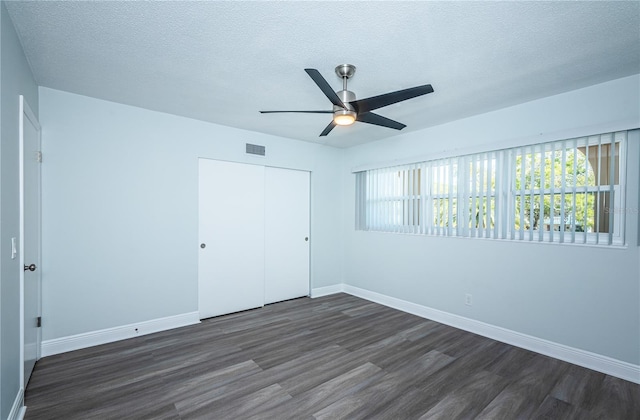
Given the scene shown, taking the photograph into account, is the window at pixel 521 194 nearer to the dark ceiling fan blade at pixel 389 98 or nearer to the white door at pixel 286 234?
the white door at pixel 286 234

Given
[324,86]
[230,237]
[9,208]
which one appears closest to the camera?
[9,208]

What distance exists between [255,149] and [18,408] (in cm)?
337

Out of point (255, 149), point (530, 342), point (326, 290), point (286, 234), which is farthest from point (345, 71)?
point (326, 290)

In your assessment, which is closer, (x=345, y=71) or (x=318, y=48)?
(x=318, y=48)

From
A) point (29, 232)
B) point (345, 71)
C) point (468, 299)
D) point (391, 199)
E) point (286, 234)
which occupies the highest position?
point (345, 71)

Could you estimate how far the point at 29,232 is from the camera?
2.41m

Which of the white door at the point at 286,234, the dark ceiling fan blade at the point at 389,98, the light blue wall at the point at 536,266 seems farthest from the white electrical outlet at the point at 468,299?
the dark ceiling fan blade at the point at 389,98

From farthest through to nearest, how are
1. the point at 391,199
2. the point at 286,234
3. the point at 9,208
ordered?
the point at 286,234 → the point at 391,199 → the point at 9,208

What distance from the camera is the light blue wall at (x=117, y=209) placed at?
9.53 feet

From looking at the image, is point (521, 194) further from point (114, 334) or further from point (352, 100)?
point (114, 334)

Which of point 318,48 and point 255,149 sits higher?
point 318,48

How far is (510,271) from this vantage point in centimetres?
321

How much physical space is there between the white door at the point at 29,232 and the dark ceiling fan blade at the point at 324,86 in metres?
2.09

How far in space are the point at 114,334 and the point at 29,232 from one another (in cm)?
139
